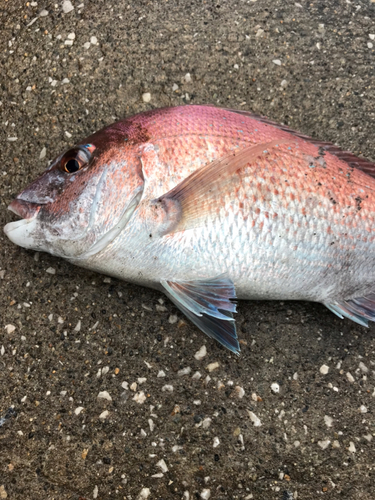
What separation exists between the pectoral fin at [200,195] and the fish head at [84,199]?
0.40ft

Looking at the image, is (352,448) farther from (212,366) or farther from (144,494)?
(144,494)

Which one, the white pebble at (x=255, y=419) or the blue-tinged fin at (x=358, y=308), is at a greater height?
the blue-tinged fin at (x=358, y=308)

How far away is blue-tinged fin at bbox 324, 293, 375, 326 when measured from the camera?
1.76 meters

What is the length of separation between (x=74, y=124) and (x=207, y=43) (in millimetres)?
748

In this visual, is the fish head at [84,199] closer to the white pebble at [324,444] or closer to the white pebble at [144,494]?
the white pebble at [144,494]

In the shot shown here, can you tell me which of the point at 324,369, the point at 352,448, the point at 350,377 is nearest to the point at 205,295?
the point at 324,369

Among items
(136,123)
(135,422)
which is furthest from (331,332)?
(136,123)

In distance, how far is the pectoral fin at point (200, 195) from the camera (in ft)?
5.02

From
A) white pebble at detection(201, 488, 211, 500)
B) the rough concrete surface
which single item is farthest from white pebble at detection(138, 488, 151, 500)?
white pebble at detection(201, 488, 211, 500)

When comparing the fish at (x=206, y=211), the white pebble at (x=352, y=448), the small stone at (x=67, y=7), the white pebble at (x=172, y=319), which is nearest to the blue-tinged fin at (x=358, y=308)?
the fish at (x=206, y=211)

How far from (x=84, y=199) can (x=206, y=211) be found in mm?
437

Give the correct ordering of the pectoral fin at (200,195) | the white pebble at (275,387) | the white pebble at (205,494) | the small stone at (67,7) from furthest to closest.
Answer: the small stone at (67,7) → the white pebble at (275,387) → the white pebble at (205,494) → the pectoral fin at (200,195)

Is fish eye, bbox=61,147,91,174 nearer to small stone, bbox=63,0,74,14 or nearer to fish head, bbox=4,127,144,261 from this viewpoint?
fish head, bbox=4,127,144,261

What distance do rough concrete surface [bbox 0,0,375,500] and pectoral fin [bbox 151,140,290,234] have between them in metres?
0.47
